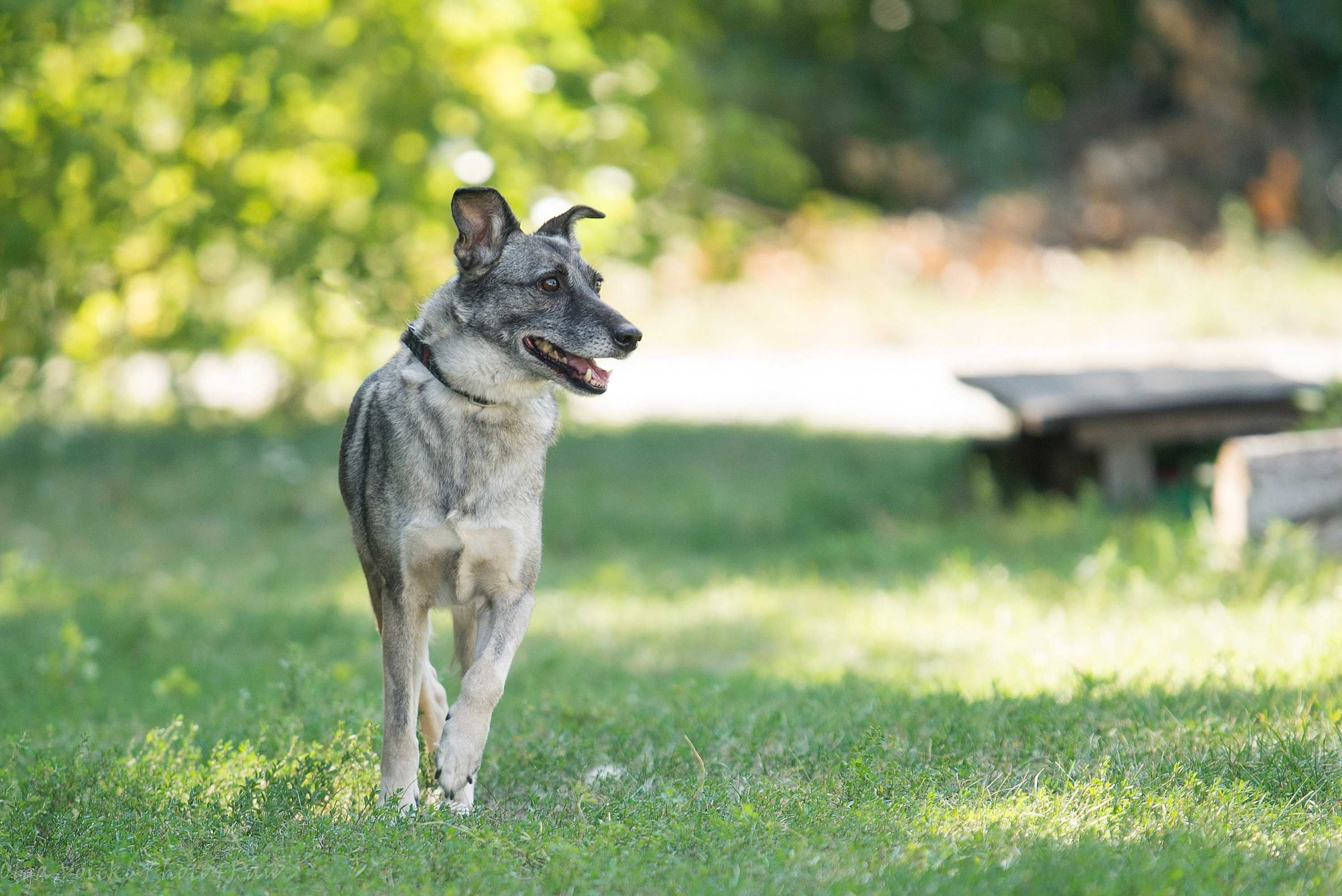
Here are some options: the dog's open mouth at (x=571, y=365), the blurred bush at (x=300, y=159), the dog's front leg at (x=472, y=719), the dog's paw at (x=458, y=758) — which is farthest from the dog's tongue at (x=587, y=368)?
the blurred bush at (x=300, y=159)

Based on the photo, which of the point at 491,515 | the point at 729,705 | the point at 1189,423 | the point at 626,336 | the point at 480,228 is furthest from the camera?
the point at 1189,423

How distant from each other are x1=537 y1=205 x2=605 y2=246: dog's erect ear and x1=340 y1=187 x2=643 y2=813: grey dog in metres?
0.11

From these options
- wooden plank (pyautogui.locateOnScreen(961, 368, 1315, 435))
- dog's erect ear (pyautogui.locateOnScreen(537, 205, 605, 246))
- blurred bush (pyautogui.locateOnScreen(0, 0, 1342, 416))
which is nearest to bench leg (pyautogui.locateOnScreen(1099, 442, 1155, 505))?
wooden plank (pyautogui.locateOnScreen(961, 368, 1315, 435))

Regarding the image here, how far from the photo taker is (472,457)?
4.22m

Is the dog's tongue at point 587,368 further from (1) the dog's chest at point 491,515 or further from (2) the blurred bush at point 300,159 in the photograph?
(2) the blurred bush at point 300,159

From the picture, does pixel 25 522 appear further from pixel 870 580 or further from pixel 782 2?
pixel 782 2

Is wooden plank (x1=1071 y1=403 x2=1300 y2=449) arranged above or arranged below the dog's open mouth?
below

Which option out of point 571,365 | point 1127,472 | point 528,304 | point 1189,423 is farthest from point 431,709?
point 1189,423

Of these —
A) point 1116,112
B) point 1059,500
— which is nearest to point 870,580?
point 1059,500

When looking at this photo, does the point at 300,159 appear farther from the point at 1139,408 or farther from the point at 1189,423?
the point at 1189,423

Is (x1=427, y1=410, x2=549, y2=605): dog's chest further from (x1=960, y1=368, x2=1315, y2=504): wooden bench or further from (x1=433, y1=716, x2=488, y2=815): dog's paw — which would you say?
(x1=960, y1=368, x2=1315, y2=504): wooden bench

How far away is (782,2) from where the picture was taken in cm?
2339

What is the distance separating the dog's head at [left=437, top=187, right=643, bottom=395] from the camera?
4293mm

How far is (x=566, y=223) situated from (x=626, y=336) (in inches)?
24.0
